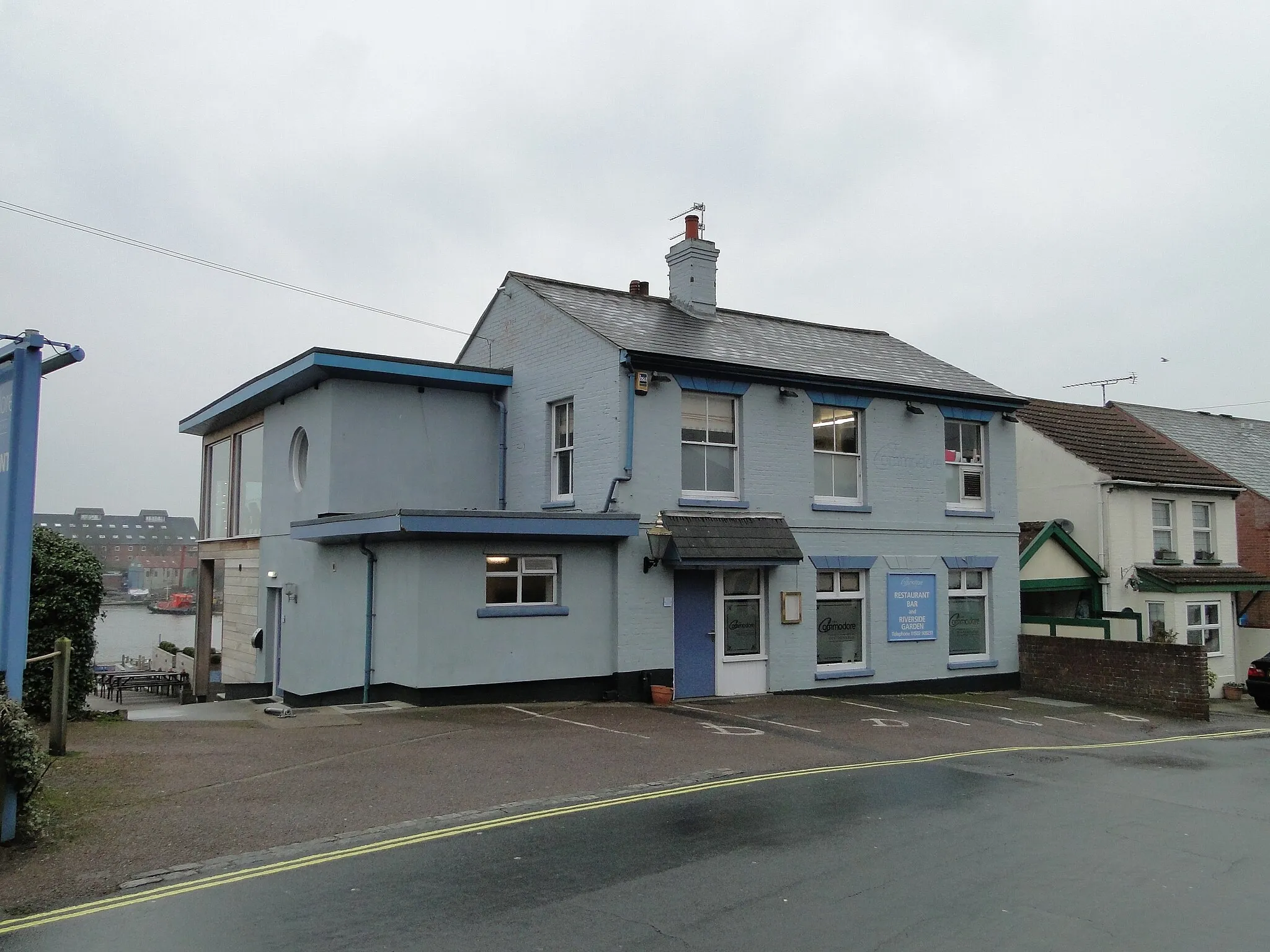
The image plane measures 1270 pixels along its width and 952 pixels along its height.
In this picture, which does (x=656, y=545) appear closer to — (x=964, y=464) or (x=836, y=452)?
(x=836, y=452)

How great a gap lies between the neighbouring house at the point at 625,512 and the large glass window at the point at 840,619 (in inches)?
2.6

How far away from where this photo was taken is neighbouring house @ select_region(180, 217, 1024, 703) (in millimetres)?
16281

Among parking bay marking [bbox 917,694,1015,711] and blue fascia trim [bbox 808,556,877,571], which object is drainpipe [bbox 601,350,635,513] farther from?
parking bay marking [bbox 917,694,1015,711]

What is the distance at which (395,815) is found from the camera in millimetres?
8984

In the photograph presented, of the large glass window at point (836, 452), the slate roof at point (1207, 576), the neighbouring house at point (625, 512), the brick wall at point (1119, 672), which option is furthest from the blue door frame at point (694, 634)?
the slate roof at point (1207, 576)

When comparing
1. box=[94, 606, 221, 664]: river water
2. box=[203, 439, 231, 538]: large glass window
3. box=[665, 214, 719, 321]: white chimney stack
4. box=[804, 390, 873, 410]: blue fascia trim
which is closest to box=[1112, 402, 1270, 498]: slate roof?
box=[804, 390, 873, 410]: blue fascia trim

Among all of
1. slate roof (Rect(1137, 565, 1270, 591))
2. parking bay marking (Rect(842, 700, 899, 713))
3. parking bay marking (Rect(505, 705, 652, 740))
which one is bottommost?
parking bay marking (Rect(842, 700, 899, 713))

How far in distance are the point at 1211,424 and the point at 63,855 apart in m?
34.1

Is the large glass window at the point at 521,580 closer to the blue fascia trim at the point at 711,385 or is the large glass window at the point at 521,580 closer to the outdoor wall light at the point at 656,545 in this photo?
the outdoor wall light at the point at 656,545

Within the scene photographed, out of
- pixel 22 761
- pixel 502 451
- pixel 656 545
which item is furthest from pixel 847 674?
pixel 22 761

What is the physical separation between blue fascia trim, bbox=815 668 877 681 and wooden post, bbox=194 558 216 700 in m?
15.6

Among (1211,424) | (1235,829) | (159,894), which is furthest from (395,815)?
(1211,424)

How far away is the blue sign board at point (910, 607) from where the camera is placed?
65.5 feet

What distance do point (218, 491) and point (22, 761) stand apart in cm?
1908
